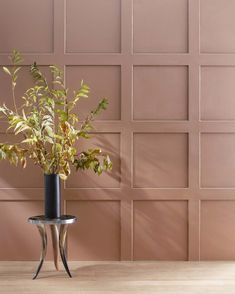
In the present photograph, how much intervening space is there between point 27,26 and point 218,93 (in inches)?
59.9

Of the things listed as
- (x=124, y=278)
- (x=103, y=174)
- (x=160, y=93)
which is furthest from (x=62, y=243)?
(x=160, y=93)

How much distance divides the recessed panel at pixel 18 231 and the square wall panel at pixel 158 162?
80cm

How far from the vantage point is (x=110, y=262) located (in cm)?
370

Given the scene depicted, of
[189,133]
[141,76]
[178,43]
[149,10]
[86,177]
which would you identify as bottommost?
[86,177]

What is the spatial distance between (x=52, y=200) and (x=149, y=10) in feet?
5.22

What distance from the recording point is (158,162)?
3.73 meters

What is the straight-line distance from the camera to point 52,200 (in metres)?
3.31

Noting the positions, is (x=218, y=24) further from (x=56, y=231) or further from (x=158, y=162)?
(x=56, y=231)

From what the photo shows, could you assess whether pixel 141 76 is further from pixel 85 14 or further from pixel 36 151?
pixel 36 151

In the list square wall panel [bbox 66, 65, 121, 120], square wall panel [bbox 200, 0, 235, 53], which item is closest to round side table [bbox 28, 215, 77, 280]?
square wall panel [bbox 66, 65, 121, 120]

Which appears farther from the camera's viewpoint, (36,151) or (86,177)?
(86,177)

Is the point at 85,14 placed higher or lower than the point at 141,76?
higher

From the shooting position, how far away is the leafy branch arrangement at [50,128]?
10.8ft

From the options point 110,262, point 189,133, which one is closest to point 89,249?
point 110,262
